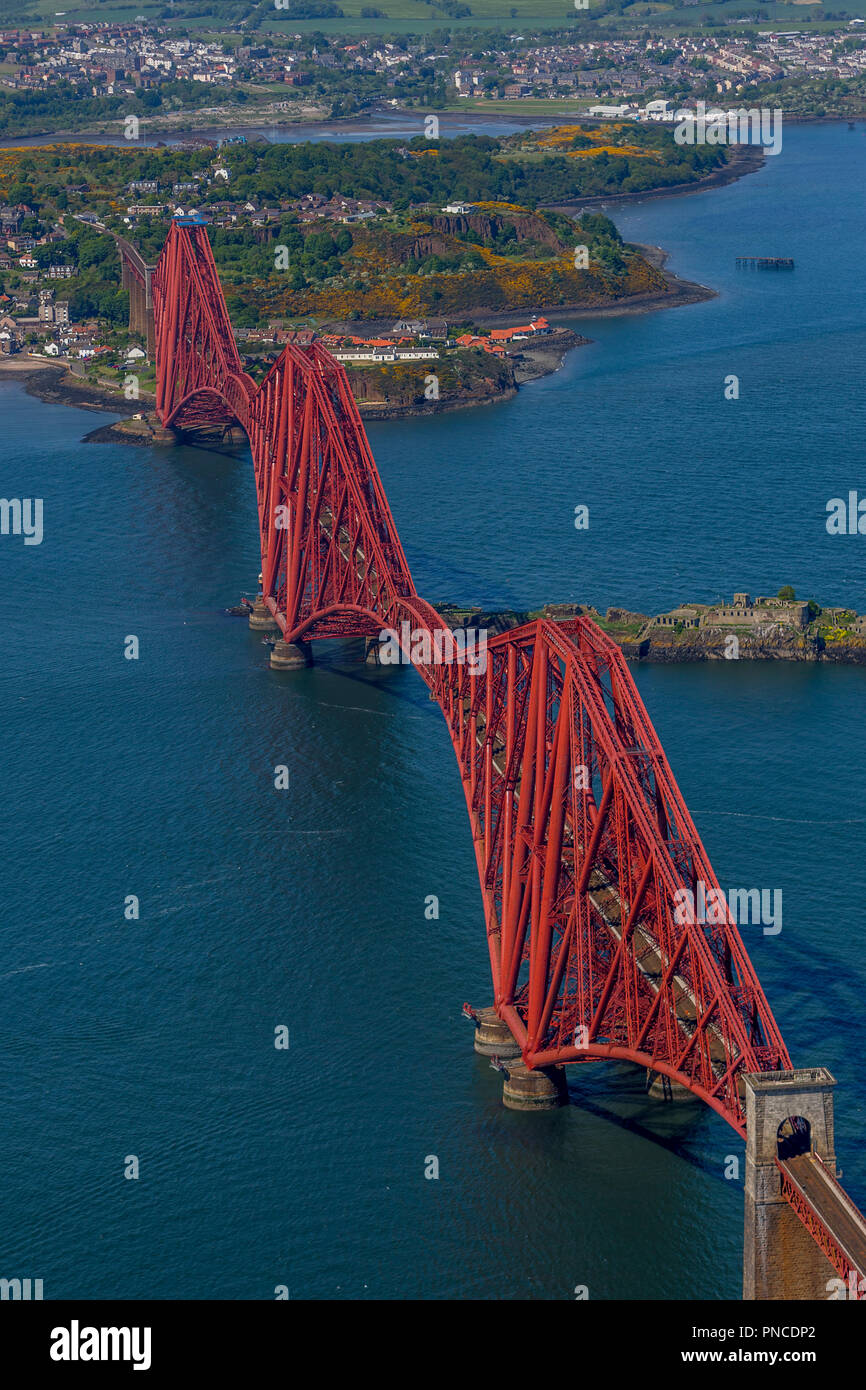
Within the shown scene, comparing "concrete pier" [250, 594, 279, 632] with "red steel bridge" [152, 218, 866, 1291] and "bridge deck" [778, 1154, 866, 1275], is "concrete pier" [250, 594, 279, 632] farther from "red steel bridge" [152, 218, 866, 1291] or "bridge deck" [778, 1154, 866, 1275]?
"bridge deck" [778, 1154, 866, 1275]

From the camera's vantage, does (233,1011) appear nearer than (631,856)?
No

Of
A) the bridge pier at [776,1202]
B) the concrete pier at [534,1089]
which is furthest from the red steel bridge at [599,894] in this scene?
the concrete pier at [534,1089]

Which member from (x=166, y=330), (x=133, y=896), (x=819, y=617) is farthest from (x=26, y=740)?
(x=166, y=330)

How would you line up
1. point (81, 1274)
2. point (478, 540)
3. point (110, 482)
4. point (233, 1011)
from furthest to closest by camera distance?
1. point (110, 482)
2. point (478, 540)
3. point (233, 1011)
4. point (81, 1274)

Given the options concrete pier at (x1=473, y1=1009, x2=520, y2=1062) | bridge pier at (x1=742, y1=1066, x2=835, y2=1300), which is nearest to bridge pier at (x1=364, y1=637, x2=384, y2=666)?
concrete pier at (x1=473, y1=1009, x2=520, y2=1062)

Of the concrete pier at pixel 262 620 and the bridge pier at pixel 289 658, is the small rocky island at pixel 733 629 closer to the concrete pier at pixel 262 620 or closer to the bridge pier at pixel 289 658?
the bridge pier at pixel 289 658

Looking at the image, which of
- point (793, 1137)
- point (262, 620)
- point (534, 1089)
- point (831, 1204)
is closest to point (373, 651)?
point (262, 620)

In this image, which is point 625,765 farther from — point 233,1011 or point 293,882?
point 293,882
